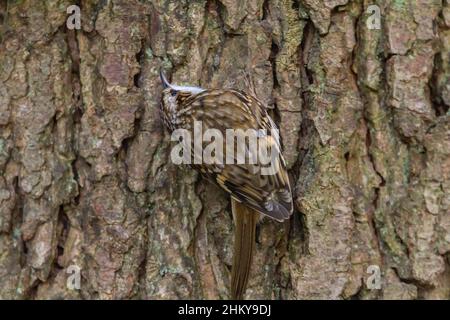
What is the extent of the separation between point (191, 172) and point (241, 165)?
19cm

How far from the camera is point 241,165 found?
2.13 m

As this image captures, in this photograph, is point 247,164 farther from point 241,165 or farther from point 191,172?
point 191,172

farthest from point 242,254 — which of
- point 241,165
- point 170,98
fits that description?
point 170,98

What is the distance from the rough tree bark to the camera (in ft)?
6.77

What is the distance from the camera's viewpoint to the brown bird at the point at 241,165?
2.07 metres

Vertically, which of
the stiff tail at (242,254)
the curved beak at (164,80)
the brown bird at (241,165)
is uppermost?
the curved beak at (164,80)

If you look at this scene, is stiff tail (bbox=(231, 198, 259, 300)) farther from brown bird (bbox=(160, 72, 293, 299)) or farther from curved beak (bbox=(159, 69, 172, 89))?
curved beak (bbox=(159, 69, 172, 89))

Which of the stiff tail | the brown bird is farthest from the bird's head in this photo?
the stiff tail

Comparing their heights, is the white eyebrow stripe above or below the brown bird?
above

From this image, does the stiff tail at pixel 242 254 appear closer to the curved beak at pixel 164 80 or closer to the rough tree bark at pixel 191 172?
the rough tree bark at pixel 191 172

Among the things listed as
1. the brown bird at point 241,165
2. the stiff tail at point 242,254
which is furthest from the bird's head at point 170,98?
the stiff tail at point 242,254

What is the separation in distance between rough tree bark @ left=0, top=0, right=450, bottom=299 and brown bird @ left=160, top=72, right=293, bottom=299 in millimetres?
49

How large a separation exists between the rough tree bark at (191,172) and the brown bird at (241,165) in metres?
0.05

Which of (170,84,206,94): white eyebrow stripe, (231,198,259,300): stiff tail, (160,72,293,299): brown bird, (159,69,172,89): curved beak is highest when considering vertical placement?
(159,69,172,89): curved beak
